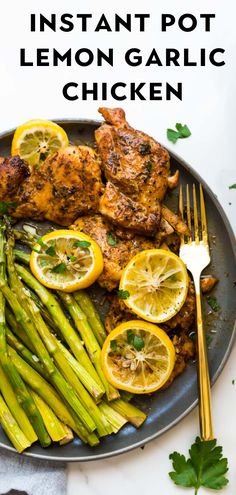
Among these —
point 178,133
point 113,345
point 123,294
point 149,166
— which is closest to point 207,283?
point 123,294

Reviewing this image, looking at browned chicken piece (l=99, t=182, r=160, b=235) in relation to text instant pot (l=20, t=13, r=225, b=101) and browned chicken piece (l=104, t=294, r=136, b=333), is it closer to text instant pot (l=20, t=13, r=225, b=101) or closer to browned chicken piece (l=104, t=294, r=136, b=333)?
browned chicken piece (l=104, t=294, r=136, b=333)

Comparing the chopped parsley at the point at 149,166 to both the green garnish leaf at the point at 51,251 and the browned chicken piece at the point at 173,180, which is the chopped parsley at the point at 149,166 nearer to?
the browned chicken piece at the point at 173,180

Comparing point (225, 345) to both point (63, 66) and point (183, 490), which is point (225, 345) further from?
point (63, 66)

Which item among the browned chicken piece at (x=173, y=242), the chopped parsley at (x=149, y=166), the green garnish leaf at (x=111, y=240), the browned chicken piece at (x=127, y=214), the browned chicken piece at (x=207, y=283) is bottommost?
the browned chicken piece at (x=207, y=283)

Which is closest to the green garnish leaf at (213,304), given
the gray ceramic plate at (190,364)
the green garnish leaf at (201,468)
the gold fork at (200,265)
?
the gray ceramic plate at (190,364)

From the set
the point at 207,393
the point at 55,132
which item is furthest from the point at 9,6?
the point at 207,393
